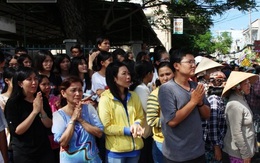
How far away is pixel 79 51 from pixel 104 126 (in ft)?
10.1

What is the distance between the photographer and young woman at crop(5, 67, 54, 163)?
2758 millimetres

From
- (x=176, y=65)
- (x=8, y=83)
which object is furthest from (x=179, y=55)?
(x=8, y=83)

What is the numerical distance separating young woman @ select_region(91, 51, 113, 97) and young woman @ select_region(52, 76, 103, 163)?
1.03 meters

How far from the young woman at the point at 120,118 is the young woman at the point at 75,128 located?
0.55 feet

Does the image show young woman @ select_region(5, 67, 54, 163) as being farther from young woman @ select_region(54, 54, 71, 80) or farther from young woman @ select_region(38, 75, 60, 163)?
young woman @ select_region(54, 54, 71, 80)

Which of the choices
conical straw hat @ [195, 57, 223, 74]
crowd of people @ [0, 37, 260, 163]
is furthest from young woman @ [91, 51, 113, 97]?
conical straw hat @ [195, 57, 223, 74]

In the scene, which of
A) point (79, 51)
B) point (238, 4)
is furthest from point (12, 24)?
point (238, 4)

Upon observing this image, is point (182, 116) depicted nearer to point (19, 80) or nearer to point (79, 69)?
point (19, 80)

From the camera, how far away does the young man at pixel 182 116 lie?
7.88ft

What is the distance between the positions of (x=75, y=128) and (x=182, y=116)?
0.92 m

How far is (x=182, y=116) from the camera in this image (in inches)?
92.9

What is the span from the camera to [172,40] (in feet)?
98.0

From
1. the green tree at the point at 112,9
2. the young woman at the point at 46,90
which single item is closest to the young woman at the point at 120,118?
the young woman at the point at 46,90

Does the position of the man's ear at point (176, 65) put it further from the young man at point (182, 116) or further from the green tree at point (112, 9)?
the green tree at point (112, 9)
